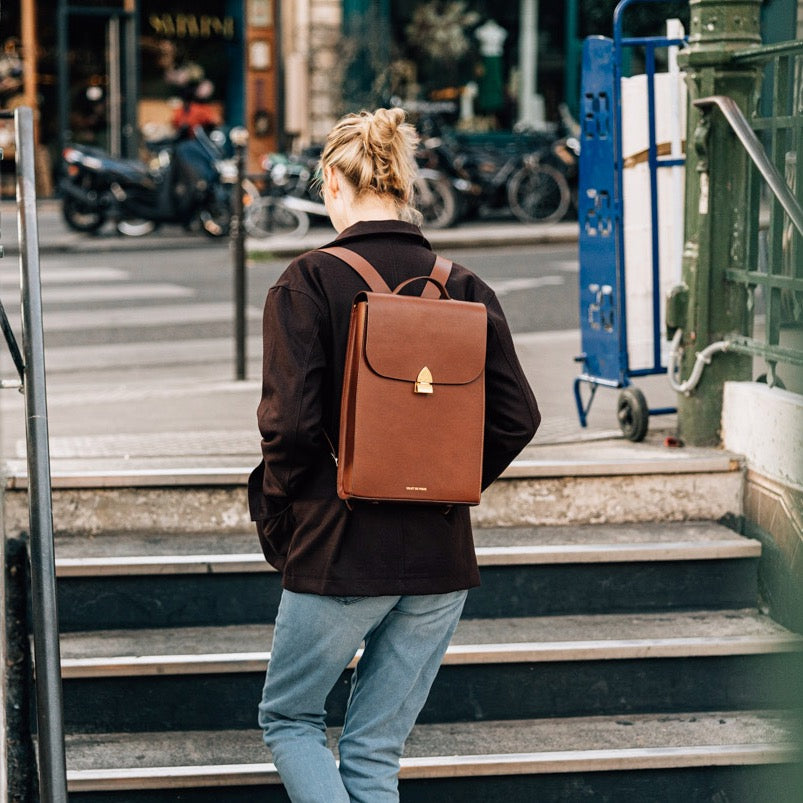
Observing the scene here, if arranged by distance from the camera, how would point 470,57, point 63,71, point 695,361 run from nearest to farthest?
point 695,361 < point 63,71 < point 470,57

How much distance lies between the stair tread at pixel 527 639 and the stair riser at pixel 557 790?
1.19 ft

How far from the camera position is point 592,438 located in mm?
5043

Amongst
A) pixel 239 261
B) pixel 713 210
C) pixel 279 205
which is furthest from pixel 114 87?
pixel 713 210

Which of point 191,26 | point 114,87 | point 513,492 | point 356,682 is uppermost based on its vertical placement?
point 191,26

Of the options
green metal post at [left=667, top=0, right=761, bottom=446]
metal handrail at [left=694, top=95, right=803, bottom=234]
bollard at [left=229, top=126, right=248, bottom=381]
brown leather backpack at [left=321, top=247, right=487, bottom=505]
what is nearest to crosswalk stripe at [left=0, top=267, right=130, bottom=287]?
bollard at [left=229, top=126, right=248, bottom=381]

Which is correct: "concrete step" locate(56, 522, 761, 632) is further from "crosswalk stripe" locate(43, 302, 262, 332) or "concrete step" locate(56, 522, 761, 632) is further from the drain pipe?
"crosswalk stripe" locate(43, 302, 262, 332)

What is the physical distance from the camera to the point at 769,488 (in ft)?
14.1

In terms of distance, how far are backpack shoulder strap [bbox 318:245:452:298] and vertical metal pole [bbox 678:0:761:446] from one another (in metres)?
2.12

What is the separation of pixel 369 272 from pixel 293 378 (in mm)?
265

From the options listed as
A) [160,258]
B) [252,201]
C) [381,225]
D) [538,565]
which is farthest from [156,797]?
[252,201]

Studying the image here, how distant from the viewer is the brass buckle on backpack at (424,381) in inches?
107

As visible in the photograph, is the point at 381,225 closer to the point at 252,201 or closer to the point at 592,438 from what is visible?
the point at 592,438

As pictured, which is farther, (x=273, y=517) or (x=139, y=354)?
(x=139, y=354)

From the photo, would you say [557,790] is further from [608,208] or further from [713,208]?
[608,208]
